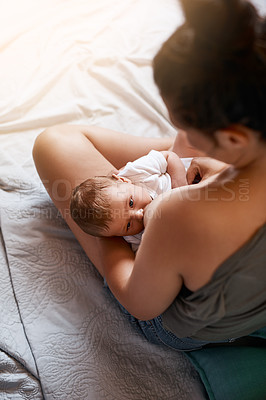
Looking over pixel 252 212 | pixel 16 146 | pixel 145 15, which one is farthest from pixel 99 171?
pixel 145 15

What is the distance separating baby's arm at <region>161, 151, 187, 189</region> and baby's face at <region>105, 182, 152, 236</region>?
0.49 feet

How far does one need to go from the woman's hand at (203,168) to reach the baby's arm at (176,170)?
4.7 inches

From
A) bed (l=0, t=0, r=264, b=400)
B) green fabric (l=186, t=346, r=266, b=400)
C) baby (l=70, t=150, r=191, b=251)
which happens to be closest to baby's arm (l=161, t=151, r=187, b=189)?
baby (l=70, t=150, r=191, b=251)

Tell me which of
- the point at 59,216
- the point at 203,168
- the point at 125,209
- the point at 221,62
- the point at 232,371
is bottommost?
the point at 232,371

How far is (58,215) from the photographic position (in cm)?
141

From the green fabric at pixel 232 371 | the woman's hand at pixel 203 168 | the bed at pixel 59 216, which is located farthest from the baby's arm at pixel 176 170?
the green fabric at pixel 232 371

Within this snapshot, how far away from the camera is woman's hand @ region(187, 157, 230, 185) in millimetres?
1069

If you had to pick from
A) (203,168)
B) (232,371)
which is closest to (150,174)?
(203,168)

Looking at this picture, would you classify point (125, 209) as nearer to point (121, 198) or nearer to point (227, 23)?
point (121, 198)

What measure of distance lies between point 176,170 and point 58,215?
1.39 ft

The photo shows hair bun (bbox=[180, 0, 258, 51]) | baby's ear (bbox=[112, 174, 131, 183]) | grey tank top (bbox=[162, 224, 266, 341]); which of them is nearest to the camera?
hair bun (bbox=[180, 0, 258, 51])

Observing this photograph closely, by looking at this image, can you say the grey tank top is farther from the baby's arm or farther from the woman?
the baby's arm

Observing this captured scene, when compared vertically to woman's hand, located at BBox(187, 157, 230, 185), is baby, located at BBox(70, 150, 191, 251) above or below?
below

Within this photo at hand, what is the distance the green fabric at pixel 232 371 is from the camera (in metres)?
1.06
